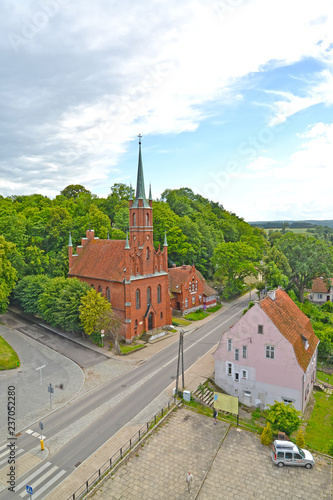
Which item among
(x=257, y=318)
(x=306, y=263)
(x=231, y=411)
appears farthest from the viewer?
(x=306, y=263)

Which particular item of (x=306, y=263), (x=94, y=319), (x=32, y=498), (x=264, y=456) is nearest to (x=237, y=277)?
(x=306, y=263)

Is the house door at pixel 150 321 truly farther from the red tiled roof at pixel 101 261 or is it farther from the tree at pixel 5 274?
the tree at pixel 5 274

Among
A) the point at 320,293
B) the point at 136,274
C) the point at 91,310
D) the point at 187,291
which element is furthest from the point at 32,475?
the point at 320,293

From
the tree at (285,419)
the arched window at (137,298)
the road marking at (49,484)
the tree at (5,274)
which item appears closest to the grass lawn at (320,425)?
the tree at (285,419)

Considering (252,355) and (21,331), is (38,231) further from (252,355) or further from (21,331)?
(252,355)

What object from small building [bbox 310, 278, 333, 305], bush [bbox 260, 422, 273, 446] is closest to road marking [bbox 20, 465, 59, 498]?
bush [bbox 260, 422, 273, 446]
